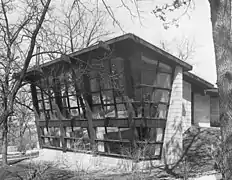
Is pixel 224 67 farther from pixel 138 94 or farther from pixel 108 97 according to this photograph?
pixel 108 97

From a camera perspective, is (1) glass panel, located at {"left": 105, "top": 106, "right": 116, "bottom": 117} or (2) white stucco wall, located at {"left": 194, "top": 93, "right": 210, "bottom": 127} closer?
(1) glass panel, located at {"left": 105, "top": 106, "right": 116, "bottom": 117}

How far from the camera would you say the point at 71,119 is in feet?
48.3

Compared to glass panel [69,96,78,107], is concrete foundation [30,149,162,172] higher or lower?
lower

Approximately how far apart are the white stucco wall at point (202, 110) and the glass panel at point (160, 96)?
16.6ft

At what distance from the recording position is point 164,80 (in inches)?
482

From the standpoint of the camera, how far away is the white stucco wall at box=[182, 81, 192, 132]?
1504 centimetres

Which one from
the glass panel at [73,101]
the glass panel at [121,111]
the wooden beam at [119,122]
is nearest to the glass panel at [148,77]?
the glass panel at [121,111]

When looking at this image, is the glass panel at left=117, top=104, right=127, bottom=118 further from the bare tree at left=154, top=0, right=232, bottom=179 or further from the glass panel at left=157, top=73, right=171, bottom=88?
the bare tree at left=154, top=0, right=232, bottom=179

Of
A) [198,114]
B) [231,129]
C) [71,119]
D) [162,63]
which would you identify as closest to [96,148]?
[71,119]

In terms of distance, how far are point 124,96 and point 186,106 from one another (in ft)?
17.5

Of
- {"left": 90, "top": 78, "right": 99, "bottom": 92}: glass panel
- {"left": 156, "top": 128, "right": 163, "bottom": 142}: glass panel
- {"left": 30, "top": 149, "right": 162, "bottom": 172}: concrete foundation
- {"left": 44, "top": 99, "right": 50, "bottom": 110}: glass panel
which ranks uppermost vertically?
{"left": 90, "top": 78, "right": 99, "bottom": 92}: glass panel

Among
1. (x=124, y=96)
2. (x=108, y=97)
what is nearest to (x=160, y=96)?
(x=124, y=96)

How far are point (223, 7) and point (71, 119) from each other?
10.7 meters

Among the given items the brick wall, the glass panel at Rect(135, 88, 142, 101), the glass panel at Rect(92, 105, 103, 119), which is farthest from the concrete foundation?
the glass panel at Rect(135, 88, 142, 101)
